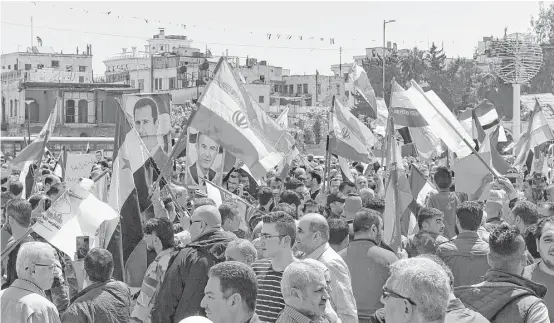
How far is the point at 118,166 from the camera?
9828 mm

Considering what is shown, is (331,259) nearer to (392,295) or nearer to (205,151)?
(392,295)

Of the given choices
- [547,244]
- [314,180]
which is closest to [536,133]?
[314,180]

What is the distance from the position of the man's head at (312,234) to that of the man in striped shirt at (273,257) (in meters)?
0.29

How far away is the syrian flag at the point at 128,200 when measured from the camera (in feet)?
27.7

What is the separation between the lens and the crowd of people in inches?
189

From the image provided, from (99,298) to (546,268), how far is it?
3.21m

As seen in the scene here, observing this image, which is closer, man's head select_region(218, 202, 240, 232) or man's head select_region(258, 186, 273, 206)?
man's head select_region(218, 202, 240, 232)

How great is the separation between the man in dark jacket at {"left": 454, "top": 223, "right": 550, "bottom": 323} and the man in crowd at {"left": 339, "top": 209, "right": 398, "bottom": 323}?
1.54 m

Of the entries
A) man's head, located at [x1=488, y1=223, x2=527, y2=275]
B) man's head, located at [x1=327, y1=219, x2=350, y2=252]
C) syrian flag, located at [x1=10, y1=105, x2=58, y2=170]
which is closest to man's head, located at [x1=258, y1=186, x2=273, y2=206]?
man's head, located at [x1=327, y1=219, x2=350, y2=252]

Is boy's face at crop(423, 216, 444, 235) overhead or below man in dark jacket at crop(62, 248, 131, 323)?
overhead

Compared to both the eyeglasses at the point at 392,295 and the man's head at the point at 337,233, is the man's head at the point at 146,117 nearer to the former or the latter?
the man's head at the point at 337,233

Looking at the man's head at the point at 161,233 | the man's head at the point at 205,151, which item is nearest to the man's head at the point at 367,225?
the man's head at the point at 161,233

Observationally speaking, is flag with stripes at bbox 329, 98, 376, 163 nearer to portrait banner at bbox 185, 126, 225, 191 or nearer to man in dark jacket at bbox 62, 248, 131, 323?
portrait banner at bbox 185, 126, 225, 191

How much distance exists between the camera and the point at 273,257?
6.46 meters
